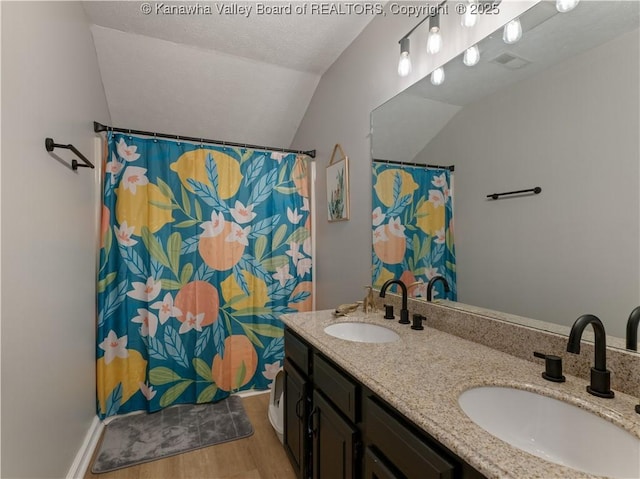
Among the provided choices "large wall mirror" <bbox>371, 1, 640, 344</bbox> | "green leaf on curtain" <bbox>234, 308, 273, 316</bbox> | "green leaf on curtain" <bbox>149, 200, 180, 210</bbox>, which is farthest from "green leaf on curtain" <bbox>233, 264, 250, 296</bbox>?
"large wall mirror" <bbox>371, 1, 640, 344</bbox>

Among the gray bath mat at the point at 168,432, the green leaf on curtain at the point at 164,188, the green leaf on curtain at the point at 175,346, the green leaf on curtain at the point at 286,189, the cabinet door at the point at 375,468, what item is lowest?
the gray bath mat at the point at 168,432

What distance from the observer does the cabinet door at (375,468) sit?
0.84 m

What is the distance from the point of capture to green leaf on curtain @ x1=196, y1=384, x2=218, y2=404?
2.34m

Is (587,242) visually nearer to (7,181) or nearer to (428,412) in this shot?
(428,412)

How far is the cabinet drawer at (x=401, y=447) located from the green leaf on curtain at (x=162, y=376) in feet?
6.00

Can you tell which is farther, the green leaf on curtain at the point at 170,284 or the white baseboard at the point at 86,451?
the green leaf on curtain at the point at 170,284

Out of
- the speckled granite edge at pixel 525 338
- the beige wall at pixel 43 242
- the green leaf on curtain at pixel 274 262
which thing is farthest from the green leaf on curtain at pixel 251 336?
the speckled granite edge at pixel 525 338

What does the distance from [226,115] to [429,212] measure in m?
2.02

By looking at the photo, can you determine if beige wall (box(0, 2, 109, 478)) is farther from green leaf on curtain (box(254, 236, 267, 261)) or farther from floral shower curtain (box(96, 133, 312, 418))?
green leaf on curtain (box(254, 236, 267, 261))

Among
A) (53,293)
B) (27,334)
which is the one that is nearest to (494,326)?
(27,334)

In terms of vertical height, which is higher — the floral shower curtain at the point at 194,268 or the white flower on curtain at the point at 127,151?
the white flower on curtain at the point at 127,151

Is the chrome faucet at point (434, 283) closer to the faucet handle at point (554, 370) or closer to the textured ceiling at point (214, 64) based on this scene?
the faucet handle at point (554, 370)

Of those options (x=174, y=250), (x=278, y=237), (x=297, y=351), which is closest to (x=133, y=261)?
(x=174, y=250)

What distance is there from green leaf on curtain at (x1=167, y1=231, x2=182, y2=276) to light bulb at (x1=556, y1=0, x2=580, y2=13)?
2.35 metres
